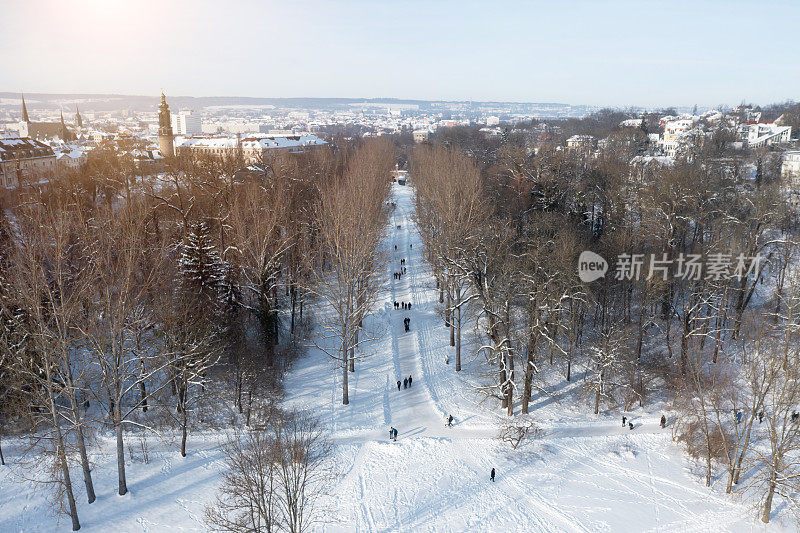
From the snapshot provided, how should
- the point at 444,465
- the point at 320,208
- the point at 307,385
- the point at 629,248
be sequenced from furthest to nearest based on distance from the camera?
1. the point at 320,208
2. the point at 629,248
3. the point at 307,385
4. the point at 444,465

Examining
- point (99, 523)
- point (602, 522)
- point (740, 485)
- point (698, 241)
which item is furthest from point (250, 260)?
point (698, 241)

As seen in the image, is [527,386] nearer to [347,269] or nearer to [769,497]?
[769,497]

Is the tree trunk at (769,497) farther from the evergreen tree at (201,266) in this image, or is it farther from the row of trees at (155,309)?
the evergreen tree at (201,266)

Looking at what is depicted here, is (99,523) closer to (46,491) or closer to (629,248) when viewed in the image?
(46,491)

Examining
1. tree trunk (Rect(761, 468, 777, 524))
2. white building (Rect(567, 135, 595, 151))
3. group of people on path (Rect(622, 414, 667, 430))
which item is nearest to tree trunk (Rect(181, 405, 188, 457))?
group of people on path (Rect(622, 414, 667, 430))

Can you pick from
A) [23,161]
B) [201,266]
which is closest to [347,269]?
[201,266]

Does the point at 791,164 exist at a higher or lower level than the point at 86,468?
higher
